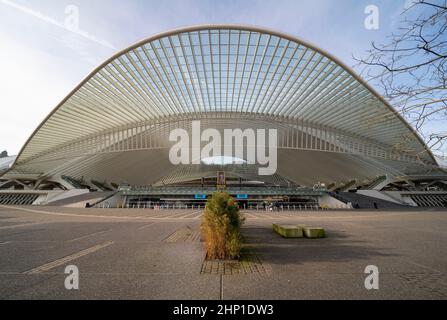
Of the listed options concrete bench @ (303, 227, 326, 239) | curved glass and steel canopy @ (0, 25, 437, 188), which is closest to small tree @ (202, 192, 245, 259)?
curved glass and steel canopy @ (0, 25, 437, 188)

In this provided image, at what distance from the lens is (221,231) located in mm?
6836

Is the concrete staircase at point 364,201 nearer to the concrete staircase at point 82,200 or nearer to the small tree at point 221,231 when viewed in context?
the small tree at point 221,231

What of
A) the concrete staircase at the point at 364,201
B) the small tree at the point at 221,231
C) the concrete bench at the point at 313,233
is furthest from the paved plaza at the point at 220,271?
the concrete staircase at the point at 364,201

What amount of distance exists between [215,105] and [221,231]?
33.8 meters

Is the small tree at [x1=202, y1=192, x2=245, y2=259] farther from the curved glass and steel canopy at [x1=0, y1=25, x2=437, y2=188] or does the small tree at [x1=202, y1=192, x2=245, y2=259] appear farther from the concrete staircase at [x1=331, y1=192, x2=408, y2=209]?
the concrete staircase at [x1=331, y1=192, x2=408, y2=209]

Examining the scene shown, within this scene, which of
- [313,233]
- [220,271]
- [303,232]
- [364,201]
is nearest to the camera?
[220,271]

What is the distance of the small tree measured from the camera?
685cm

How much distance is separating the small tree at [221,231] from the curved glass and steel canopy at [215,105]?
4.30 m

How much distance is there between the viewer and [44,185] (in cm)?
5725

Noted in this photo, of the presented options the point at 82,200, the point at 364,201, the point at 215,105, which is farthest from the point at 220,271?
the point at 364,201

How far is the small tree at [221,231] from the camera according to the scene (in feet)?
22.5

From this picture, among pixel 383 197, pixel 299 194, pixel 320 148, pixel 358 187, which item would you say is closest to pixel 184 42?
pixel 320 148

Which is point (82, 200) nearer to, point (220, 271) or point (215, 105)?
point (215, 105)
